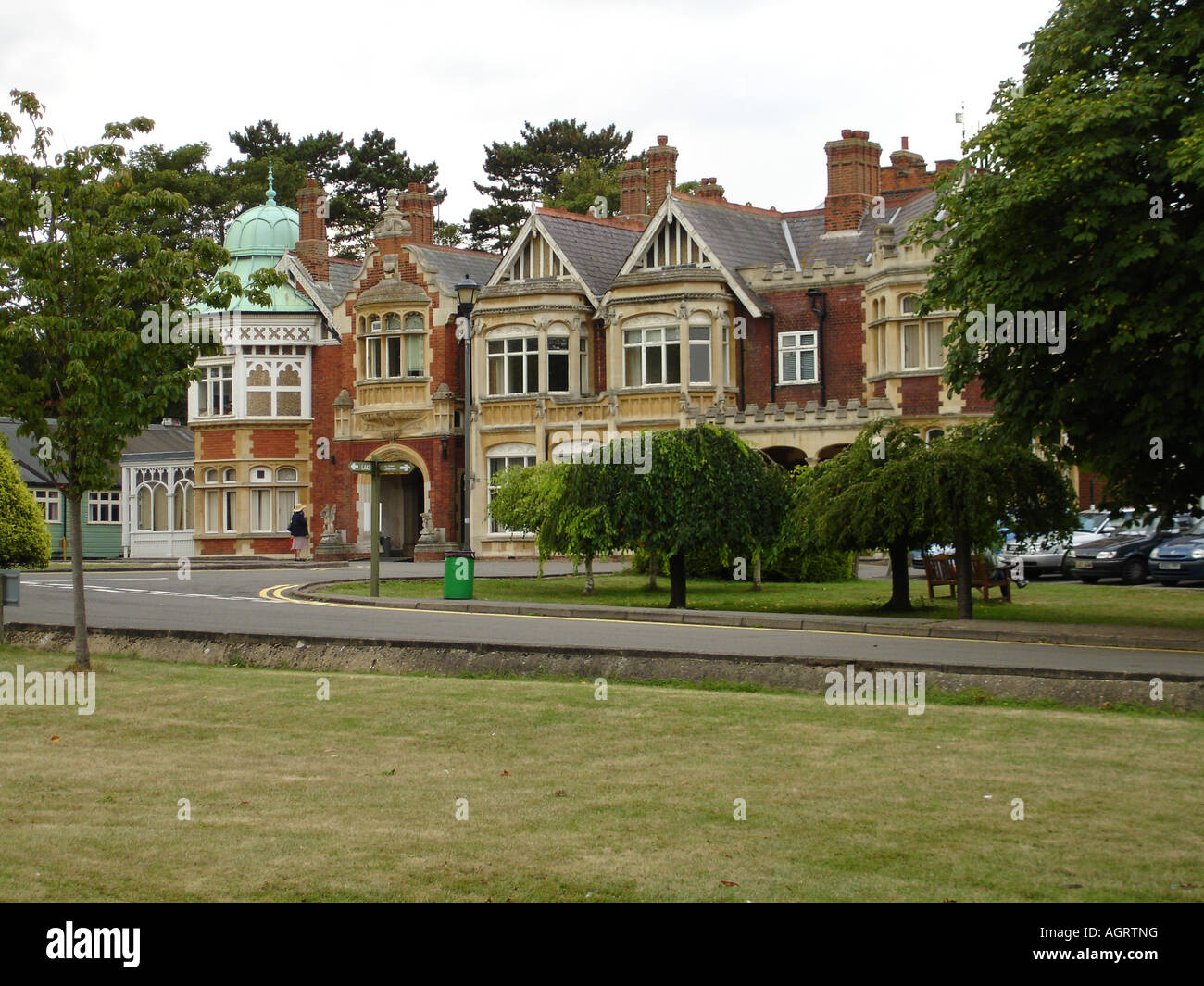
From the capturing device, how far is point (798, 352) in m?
42.8

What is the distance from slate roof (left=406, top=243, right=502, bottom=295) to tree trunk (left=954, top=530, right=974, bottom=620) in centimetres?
2845

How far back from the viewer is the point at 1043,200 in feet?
62.2

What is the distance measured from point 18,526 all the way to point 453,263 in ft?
103

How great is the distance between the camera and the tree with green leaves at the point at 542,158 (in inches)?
2953

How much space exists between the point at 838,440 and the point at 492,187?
138ft

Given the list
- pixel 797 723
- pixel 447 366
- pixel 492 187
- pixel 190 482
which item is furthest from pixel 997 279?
pixel 492 187

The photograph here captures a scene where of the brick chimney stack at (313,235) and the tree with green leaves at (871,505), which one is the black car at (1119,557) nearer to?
the tree with green leaves at (871,505)

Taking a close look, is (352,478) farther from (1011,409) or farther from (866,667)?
(866,667)

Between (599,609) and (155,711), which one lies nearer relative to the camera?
(155,711)

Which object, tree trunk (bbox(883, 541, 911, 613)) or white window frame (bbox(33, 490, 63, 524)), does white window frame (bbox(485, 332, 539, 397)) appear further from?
white window frame (bbox(33, 490, 63, 524))

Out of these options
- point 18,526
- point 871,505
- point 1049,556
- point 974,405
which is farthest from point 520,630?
point 974,405

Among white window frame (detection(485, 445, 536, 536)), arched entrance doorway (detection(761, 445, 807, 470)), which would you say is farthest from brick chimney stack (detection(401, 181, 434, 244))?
arched entrance doorway (detection(761, 445, 807, 470))

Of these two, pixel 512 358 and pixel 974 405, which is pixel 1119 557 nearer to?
pixel 974 405

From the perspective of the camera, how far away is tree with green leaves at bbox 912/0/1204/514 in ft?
59.6
